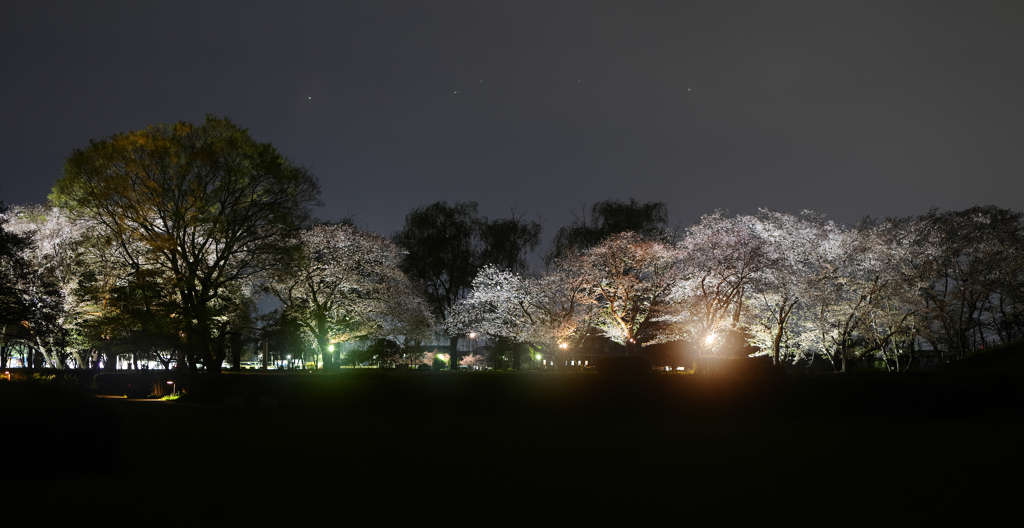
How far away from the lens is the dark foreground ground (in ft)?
21.7

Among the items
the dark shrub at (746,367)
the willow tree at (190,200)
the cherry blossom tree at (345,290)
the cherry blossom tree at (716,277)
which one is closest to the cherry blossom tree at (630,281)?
the cherry blossom tree at (716,277)

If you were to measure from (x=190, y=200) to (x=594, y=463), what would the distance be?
21.9m

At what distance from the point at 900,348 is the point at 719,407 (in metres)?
23.9

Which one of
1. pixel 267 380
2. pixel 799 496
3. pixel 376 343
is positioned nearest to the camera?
pixel 799 496

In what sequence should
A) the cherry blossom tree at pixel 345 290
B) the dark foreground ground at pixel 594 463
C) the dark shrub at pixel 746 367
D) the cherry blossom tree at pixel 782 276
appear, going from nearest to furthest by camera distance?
1. the dark foreground ground at pixel 594 463
2. the dark shrub at pixel 746 367
3. the cherry blossom tree at pixel 782 276
4. the cherry blossom tree at pixel 345 290

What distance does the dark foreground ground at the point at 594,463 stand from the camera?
21.7ft

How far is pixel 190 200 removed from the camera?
84.5 ft

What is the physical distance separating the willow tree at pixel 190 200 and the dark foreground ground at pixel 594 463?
28.2 ft

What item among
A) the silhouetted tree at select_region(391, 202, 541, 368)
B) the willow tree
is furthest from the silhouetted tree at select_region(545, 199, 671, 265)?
the willow tree

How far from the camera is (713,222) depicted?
3812 centimetres

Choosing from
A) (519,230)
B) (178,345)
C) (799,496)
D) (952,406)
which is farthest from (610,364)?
(519,230)

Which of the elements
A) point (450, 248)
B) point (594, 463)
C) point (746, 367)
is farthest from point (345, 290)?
point (594, 463)

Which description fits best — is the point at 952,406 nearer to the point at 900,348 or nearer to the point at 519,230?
the point at 900,348

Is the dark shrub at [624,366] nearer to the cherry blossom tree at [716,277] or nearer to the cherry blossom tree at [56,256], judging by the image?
the cherry blossom tree at [716,277]
